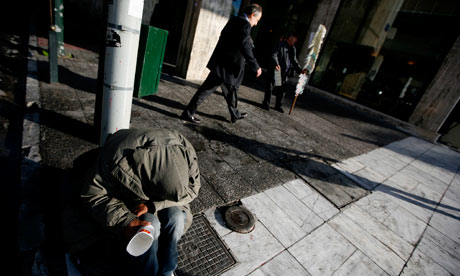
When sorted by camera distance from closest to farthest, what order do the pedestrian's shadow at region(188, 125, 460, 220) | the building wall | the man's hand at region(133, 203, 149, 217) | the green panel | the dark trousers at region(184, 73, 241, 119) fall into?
the man's hand at region(133, 203, 149, 217) → the pedestrian's shadow at region(188, 125, 460, 220) → the green panel → the dark trousers at region(184, 73, 241, 119) → the building wall

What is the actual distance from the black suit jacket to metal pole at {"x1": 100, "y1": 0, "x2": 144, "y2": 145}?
6.81ft

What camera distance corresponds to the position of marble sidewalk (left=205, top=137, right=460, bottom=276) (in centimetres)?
235

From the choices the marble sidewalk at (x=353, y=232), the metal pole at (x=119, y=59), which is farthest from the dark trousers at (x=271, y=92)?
the metal pole at (x=119, y=59)

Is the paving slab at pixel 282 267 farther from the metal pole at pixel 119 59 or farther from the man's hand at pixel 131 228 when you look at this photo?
the metal pole at pixel 119 59

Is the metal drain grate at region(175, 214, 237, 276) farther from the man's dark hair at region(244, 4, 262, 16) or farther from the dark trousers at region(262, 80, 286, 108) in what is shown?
the dark trousers at region(262, 80, 286, 108)

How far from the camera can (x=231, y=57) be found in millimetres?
4332

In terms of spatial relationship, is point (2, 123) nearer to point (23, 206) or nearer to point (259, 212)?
point (23, 206)

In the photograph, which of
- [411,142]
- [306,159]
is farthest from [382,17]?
[306,159]

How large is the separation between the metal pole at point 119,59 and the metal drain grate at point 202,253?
5.08ft

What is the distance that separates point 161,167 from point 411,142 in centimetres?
929

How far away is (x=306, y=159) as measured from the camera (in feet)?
15.0

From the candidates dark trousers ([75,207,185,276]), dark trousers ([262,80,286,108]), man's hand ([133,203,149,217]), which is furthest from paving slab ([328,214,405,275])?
dark trousers ([262,80,286,108])

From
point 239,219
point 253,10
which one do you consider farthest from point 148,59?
point 239,219

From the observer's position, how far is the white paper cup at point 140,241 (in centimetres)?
136
